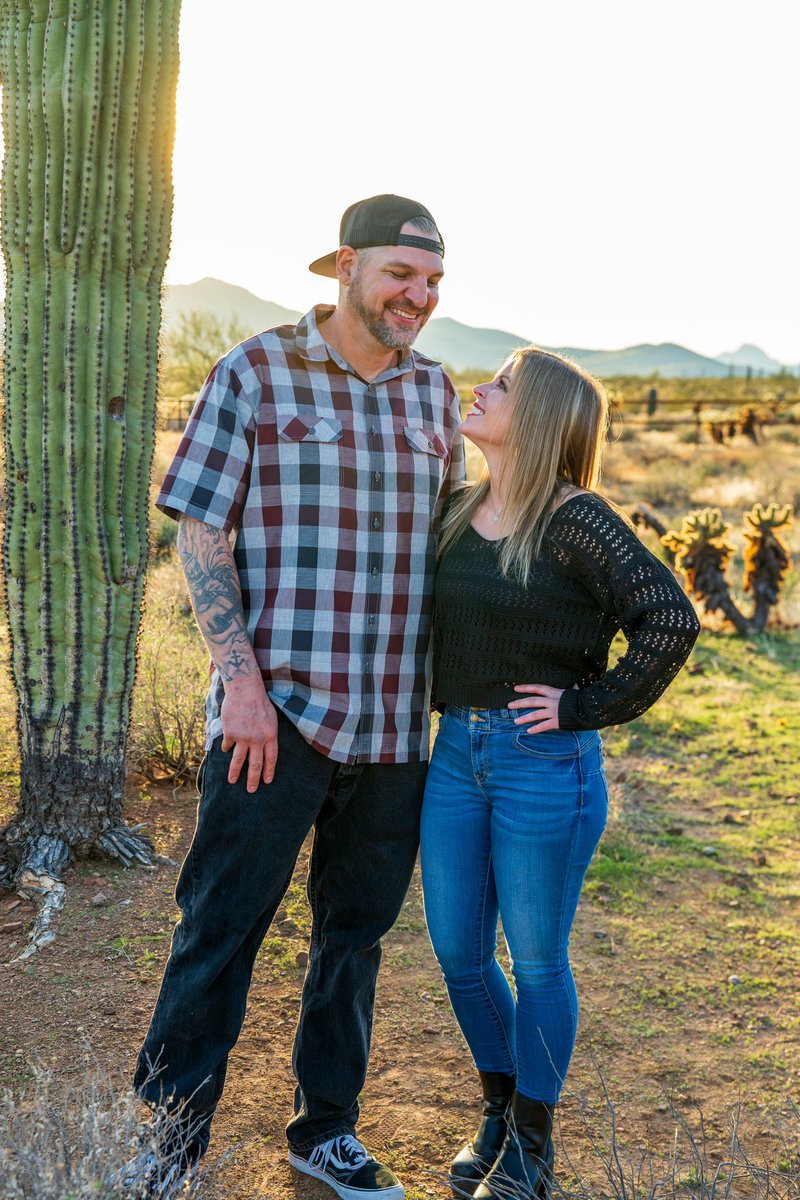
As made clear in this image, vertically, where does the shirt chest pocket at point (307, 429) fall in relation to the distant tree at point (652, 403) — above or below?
below

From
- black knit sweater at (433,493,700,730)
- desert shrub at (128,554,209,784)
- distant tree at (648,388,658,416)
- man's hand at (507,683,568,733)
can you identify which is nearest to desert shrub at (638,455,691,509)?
distant tree at (648,388,658,416)

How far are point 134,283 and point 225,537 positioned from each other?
1.93 metres

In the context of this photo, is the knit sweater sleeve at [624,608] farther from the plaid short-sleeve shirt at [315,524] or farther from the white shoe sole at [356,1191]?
the white shoe sole at [356,1191]

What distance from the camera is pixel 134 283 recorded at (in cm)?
411

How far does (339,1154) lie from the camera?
112 inches

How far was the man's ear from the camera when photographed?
275cm

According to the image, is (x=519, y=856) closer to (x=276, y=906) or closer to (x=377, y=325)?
(x=276, y=906)

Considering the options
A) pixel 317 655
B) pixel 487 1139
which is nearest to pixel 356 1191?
pixel 487 1139

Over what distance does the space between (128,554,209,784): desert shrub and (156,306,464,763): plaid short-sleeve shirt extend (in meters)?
2.41

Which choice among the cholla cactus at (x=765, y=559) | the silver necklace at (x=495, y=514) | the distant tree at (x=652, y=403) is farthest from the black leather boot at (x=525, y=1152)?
the distant tree at (x=652, y=403)

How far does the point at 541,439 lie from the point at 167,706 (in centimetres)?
353

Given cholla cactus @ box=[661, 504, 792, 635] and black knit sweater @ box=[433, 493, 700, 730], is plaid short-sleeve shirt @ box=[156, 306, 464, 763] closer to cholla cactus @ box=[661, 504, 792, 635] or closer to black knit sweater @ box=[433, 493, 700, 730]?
black knit sweater @ box=[433, 493, 700, 730]

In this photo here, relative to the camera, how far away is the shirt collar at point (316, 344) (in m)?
2.72

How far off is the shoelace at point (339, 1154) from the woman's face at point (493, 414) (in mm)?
1884
